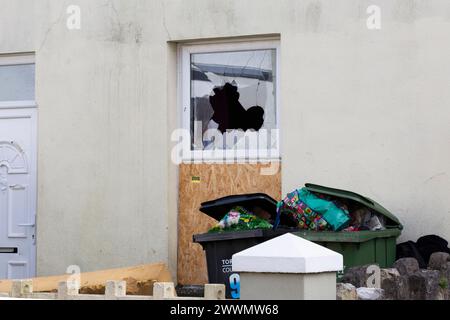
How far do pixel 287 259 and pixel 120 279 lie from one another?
4.54 meters

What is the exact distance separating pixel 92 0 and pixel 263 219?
377 centimetres

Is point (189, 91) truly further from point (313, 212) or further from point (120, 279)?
point (313, 212)

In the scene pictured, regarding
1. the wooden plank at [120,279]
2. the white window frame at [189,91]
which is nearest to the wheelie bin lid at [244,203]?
the wooden plank at [120,279]

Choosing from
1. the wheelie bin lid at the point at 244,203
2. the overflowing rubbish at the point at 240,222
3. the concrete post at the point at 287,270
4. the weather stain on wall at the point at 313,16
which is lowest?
the concrete post at the point at 287,270

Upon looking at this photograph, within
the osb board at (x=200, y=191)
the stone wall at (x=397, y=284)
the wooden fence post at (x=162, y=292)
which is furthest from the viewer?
the osb board at (x=200, y=191)

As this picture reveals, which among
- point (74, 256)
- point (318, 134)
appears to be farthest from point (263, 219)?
point (74, 256)

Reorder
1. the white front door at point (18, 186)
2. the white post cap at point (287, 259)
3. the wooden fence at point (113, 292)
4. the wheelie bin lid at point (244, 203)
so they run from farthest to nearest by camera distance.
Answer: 1. the white front door at point (18, 186)
2. the wheelie bin lid at point (244, 203)
3. the wooden fence at point (113, 292)
4. the white post cap at point (287, 259)

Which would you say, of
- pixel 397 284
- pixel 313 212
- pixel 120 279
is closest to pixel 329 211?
pixel 313 212

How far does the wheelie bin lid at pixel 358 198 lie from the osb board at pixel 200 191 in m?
1.62

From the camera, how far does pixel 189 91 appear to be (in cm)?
1163

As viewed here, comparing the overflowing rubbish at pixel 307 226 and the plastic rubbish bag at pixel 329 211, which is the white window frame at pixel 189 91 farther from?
the plastic rubbish bag at pixel 329 211

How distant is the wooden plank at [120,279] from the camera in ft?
32.1
